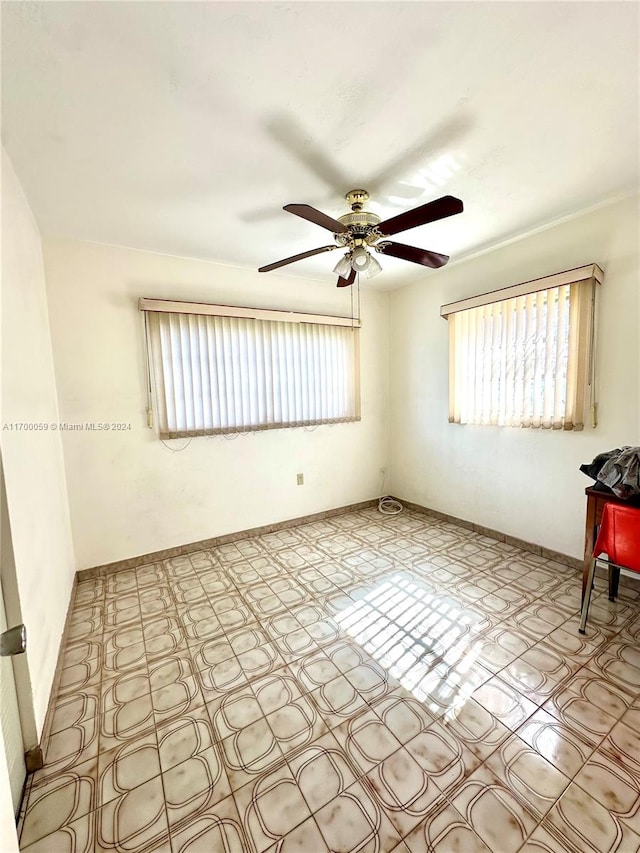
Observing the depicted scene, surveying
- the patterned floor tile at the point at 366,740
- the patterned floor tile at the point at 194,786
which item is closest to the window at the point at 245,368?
the patterned floor tile at the point at 194,786

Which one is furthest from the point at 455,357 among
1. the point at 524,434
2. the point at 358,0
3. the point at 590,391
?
the point at 358,0

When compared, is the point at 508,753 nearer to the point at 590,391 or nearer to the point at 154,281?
the point at 590,391

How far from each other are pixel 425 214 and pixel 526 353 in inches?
62.7

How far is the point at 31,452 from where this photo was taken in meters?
1.65

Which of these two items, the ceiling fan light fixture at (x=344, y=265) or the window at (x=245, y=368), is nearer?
the ceiling fan light fixture at (x=344, y=265)

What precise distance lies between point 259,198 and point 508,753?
2813 millimetres

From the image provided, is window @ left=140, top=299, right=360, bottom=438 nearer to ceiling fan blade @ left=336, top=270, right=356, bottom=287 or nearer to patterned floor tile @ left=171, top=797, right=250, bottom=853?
ceiling fan blade @ left=336, top=270, right=356, bottom=287

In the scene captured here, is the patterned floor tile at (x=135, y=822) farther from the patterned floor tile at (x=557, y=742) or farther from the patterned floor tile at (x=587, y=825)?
the patterned floor tile at (x=557, y=742)

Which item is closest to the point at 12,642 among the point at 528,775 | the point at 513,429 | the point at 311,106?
the point at 528,775

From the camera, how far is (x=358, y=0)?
1019mm

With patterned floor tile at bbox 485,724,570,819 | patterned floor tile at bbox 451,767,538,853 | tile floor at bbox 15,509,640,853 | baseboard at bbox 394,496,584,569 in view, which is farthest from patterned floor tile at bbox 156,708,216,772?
baseboard at bbox 394,496,584,569

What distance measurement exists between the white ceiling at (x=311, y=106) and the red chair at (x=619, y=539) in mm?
1760

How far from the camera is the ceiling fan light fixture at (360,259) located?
1950 millimetres

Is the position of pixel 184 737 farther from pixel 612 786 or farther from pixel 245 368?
pixel 245 368
